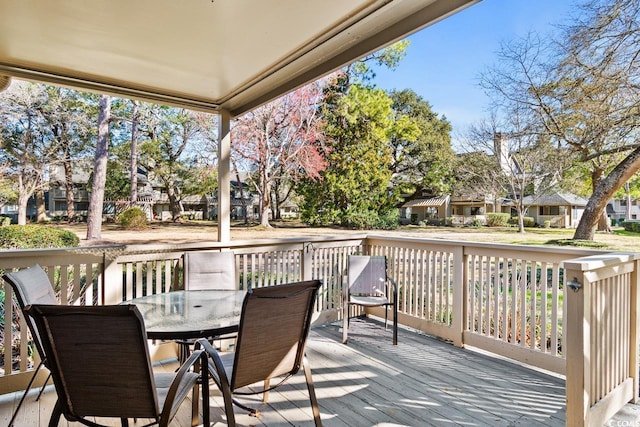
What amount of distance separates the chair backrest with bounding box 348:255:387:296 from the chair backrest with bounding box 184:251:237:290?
1440 mm

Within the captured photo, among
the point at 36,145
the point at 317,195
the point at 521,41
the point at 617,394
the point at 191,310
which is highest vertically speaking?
the point at 521,41

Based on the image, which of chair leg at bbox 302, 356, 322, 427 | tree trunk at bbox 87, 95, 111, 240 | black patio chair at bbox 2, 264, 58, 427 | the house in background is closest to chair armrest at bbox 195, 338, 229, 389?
chair leg at bbox 302, 356, 322, 427

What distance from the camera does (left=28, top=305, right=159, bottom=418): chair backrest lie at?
133 cm

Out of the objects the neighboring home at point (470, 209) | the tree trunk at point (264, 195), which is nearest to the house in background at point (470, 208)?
the neighboring home at point (470, 209)

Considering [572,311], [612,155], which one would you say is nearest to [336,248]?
[572,311]

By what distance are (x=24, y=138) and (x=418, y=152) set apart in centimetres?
1463

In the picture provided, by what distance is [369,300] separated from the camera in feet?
12.6

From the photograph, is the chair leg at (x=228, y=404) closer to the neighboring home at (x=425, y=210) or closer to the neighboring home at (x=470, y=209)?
the neighboring home at (x=470, y=209)

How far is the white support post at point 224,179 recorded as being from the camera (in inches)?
152

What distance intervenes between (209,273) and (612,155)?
8.00 meters

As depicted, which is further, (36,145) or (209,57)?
(36,145)

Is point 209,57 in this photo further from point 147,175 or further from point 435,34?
point 147,175

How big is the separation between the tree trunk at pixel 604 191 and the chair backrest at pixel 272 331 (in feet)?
24.2

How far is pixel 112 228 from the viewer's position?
12203mm
